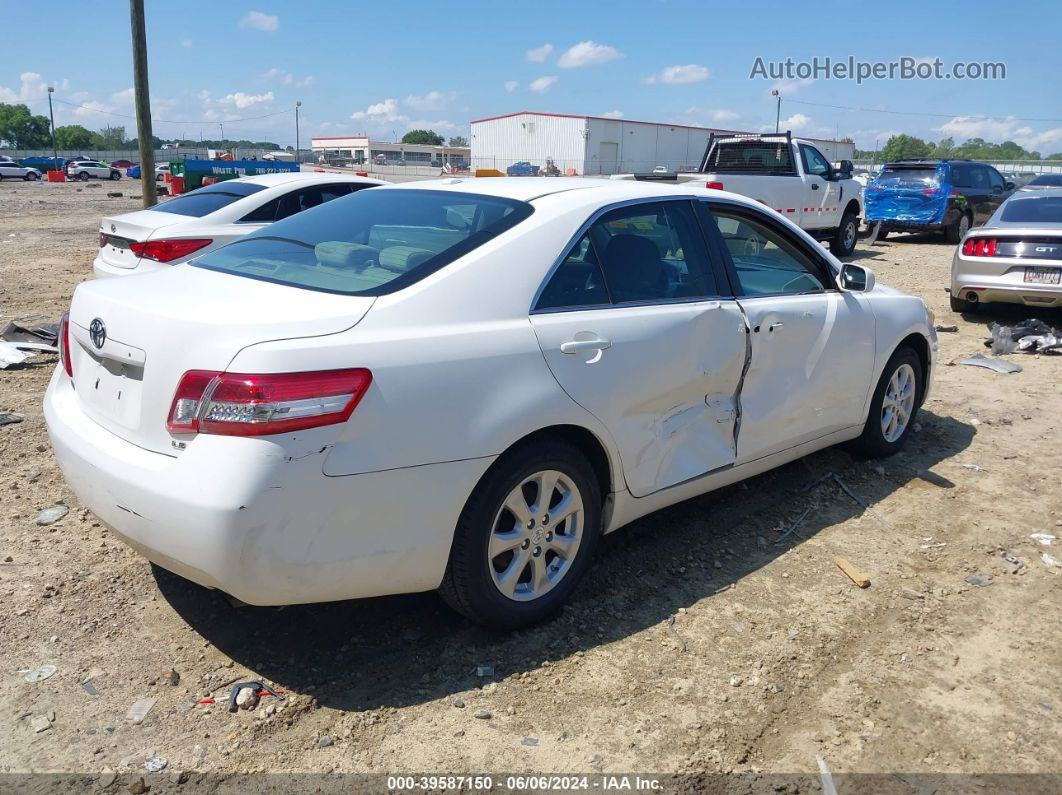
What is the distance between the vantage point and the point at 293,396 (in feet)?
8.52

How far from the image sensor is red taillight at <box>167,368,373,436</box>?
257 cm

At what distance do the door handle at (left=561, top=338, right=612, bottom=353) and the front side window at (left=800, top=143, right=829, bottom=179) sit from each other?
41.7 ft

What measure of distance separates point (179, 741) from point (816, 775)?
2.02 meters

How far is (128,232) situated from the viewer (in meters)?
7.80

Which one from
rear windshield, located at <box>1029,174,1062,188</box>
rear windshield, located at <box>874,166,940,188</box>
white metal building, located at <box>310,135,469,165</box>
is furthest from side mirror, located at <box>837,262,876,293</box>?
white metal building, located at <box>310,135,469,165</box>

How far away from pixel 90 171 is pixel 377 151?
3532 cm

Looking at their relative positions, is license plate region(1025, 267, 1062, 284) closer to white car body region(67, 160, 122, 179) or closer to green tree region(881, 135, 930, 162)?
white car body region(67, 160, 122, 179)

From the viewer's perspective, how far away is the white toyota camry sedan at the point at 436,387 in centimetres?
263

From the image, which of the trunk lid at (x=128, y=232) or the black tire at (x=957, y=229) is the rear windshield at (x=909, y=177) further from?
the trunk lid at (x=128, y=232)

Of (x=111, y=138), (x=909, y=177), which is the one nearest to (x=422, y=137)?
(x=111, y=138)

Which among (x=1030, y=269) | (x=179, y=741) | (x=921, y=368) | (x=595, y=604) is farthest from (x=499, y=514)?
(x=1030, y=269)

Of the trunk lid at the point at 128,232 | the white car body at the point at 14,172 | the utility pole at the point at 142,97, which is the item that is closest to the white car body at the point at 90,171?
the white car body at the point at 14,172

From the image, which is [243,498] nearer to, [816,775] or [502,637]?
[502,637]

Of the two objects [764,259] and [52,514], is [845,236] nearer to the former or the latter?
[764,259]
